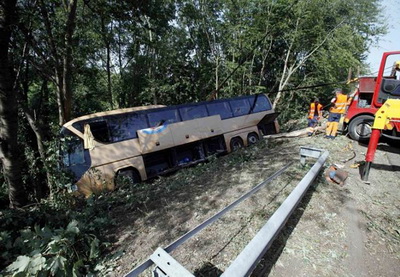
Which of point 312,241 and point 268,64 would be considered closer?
point 312,241

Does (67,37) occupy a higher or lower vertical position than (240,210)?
higher

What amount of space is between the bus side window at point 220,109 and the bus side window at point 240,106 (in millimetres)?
305

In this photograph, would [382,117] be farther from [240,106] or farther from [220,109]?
[240,106]

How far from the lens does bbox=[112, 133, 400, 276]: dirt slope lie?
2.07 metres

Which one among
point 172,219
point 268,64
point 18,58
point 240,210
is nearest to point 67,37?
point 18,58

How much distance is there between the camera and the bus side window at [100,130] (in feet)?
21.7

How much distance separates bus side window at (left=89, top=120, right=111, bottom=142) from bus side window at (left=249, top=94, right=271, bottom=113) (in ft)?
22.8

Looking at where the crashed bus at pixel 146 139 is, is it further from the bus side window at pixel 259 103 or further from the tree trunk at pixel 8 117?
the tree trunk at pixel 8 117

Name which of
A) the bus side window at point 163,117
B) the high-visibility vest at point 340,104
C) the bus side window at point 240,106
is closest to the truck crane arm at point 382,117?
the high-visibility vest at point 340,104

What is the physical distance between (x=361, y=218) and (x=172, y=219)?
253 cm

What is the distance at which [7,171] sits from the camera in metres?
4.12

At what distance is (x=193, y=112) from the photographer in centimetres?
874

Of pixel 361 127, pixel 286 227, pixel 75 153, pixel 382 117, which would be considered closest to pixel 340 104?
pixel 361 127

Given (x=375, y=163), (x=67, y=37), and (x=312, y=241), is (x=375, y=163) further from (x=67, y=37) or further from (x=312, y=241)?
(x=67, y=37)
